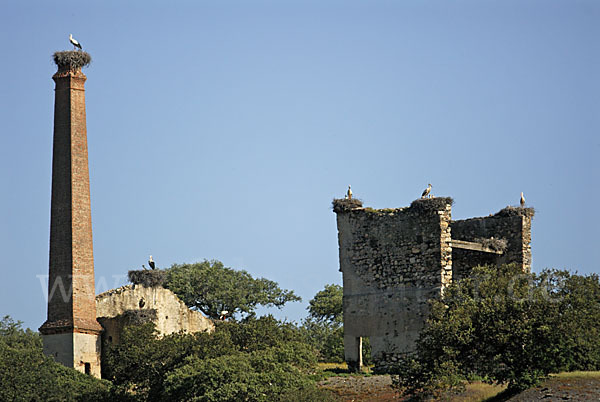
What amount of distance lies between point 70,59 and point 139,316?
11.6 meters

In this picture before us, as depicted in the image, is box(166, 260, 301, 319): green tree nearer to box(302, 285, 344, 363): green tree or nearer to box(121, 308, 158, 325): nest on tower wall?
box(302, 285, 344, 363): green tree

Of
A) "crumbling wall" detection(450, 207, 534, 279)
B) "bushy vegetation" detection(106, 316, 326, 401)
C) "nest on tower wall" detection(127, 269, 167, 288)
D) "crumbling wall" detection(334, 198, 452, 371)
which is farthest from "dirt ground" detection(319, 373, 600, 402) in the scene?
"nest on tower wall" detection(127, 269, 167, 288)

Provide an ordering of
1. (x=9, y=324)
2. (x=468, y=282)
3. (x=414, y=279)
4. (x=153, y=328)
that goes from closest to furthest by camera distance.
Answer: (x=468, y=282) → (x=414, y=279) → (x=153, y=328) → (x=9, y=324)

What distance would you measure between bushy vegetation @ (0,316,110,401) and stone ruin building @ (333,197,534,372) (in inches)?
390

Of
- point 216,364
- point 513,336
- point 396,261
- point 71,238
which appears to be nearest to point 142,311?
point 71,238

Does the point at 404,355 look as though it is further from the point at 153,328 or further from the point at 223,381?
the point at 153,328

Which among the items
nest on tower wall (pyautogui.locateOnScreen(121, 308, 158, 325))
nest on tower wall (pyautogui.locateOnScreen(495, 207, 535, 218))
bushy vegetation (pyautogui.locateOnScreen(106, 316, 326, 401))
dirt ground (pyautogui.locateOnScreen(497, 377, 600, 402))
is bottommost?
dirt ground (pyautogui.locateOnScreen(497, 377, 600, 402))

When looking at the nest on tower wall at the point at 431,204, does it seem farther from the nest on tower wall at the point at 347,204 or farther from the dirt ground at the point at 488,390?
the dirt ground at the point at 488,390

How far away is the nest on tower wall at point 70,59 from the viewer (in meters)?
48.1

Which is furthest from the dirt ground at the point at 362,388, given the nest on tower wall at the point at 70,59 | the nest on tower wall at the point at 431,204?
the nest on tower wall at the point at 70,59

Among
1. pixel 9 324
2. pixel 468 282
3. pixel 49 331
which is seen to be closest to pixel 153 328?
pixel 49 331

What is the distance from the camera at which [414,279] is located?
126 feet

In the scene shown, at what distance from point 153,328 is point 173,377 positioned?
7.47 metres

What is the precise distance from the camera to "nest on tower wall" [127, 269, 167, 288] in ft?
156
